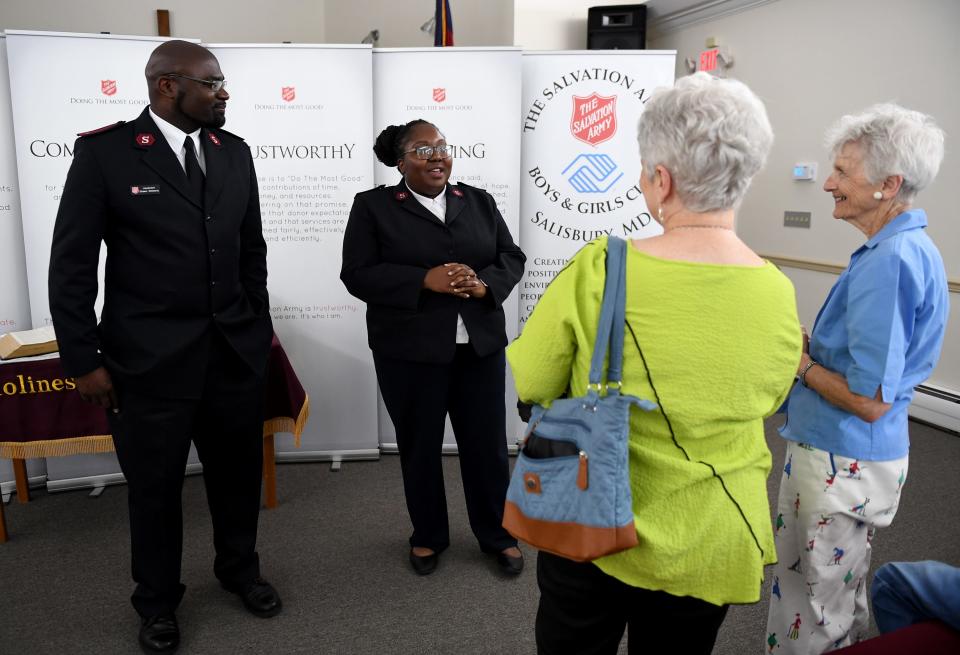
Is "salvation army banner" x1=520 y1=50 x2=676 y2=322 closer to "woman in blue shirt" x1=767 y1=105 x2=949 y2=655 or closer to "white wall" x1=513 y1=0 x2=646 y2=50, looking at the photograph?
"woman in blue shirt" x1=767 y1=105 x2=949 y2=655

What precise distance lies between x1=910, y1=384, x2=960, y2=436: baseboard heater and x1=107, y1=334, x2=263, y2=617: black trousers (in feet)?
12.3

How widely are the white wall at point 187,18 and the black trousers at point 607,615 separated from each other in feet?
19.2

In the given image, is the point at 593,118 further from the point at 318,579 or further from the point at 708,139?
the point at 708,139

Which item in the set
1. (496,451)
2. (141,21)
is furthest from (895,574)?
(141,21)

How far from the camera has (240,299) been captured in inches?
81.1

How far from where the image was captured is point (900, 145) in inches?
57.5

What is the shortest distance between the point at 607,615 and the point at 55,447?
251 centimetres

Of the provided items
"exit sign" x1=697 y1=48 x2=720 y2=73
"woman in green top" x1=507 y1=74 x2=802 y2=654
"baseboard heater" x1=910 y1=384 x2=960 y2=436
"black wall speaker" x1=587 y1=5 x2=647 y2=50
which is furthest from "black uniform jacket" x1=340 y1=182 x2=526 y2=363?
"exit sign" x1=697 y1=48 x2=720 y2=73

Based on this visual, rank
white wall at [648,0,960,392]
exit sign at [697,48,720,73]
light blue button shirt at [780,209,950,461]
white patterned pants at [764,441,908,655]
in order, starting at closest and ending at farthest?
light blue button shirt at [780,209,950,461] → white patterned pants at [764,441,908,655] → white wall at [648,0,960,392] → exit sign at [697,48,720,73]

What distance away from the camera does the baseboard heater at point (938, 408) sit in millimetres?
4074

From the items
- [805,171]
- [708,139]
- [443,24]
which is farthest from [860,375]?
[805,171]

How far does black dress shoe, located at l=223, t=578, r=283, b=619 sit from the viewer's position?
222 cm

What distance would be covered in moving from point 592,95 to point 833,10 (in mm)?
2688

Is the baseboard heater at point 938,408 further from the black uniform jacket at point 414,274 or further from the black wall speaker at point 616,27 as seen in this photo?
the black wall speaker at point 616,27
